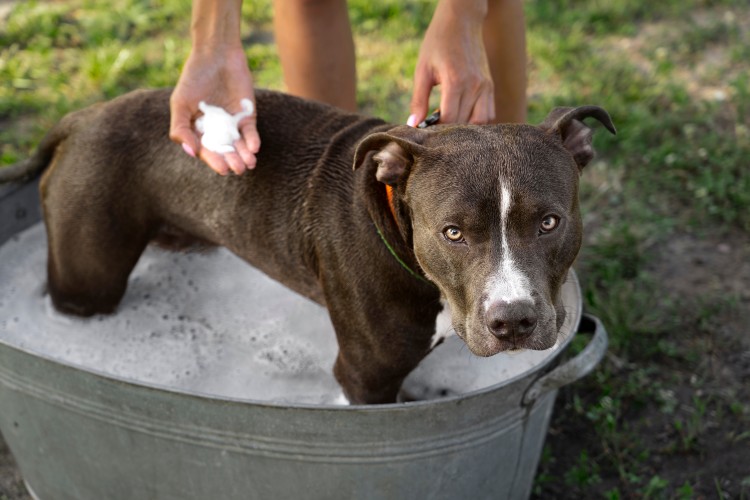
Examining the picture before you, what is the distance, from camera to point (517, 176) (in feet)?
8.24

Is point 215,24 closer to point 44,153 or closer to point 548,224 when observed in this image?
point 44,153

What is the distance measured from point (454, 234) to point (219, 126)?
41.6 inches

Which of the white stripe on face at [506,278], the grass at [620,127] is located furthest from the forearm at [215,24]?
the grass at [620,127]

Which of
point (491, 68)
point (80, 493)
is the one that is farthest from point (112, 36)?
point (80, 493)

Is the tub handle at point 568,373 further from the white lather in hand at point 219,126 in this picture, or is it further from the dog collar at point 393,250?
the white lather in hand at point 219,126

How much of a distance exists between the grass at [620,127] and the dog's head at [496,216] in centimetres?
131

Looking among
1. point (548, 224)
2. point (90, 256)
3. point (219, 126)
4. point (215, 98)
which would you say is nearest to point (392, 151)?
point (548, 224)

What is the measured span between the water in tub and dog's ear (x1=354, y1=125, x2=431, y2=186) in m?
1.12

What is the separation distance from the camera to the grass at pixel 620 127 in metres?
3.73

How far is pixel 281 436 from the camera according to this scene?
2.69 meters

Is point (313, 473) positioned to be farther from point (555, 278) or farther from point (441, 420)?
point (555, 278)

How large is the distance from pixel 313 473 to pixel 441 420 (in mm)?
439

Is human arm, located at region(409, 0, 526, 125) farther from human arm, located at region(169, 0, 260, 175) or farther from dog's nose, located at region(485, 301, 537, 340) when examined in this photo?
dog's nose, located at region(485, 301, 537, 340)

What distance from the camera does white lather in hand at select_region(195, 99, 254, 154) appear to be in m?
3.17
